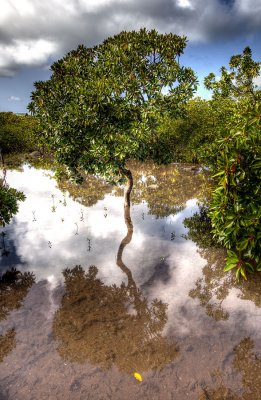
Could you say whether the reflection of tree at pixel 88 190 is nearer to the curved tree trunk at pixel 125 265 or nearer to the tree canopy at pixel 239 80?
the curved tree trunk at pixel 125 265

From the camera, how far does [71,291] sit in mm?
9109

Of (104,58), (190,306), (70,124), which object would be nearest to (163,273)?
(190,306)

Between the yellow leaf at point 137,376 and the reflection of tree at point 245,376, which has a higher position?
the reflection of tree at point 245,376

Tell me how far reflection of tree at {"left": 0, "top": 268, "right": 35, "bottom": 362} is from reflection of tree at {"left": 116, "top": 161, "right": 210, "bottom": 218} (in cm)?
833

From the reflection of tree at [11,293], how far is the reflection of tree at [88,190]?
8.36 m

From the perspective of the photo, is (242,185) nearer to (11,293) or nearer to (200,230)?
(200,230)

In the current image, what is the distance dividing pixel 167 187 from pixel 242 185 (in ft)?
45.4

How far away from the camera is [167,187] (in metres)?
21.7

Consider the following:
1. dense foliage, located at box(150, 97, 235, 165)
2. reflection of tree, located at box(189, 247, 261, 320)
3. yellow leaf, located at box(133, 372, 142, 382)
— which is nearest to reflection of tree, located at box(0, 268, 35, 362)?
yellow leaf, located at box(133, 372, 142, 382)

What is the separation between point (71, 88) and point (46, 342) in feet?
28.0

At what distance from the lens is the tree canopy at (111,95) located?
34.2 feet

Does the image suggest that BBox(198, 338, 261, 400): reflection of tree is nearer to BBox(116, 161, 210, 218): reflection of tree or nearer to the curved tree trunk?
the curved tree trunk

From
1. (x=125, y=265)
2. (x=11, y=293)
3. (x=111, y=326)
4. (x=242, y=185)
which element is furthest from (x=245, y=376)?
(x=11, y=293)

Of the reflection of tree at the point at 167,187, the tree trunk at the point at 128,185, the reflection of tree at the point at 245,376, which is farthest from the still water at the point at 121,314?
the reflection of tree at the point at 167,187
